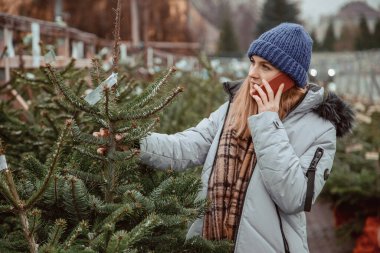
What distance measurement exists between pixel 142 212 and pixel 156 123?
0.33 m

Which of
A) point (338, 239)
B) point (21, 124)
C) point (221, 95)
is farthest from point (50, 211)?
point (221, 95)

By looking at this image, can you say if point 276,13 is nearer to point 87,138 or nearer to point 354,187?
point 354,187

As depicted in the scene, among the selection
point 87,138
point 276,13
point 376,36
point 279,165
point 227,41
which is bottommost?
point 227,41

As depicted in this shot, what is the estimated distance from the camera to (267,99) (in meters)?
2.24

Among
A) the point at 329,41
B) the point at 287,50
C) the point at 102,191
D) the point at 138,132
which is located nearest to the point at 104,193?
the point at 102,191

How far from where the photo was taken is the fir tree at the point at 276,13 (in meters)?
46.2

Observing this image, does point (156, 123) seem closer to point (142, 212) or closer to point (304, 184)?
point (142, 212)

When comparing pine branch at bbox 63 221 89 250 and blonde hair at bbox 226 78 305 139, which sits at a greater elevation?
blonde hair at bbox 226 78 305 139

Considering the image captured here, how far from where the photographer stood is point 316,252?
5.98 meters

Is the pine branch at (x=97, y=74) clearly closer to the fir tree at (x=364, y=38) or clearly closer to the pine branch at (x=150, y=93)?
the pine branch at (x=150, y=93)

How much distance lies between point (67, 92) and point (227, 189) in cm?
90

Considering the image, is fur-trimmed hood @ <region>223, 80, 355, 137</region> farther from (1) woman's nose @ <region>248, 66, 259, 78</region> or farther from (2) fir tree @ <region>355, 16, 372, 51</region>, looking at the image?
(2) fir tree @ <region>355, 16, 372, 51</region>

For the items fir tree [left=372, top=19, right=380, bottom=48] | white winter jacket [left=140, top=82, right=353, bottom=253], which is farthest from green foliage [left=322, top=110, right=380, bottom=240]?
fir tree [left=372, top=19, right=380, bottom=48]

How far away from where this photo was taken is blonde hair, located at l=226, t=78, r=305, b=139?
7.70ft
